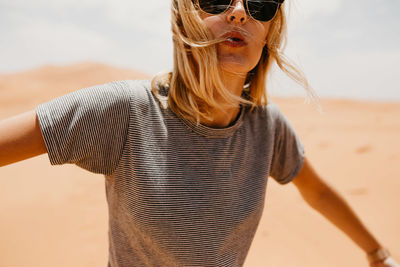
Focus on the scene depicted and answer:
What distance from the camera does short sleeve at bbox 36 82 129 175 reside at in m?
0.88

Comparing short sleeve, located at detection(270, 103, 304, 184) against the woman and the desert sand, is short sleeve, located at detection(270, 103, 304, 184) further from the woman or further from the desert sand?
the desert sand

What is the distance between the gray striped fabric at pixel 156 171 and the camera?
0.93 meters

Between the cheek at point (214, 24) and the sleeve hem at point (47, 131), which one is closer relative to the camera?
the sleeve hem at point (47, 131)

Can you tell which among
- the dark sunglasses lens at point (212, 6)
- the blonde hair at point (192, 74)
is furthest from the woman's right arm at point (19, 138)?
the dark sunglasses lens at point (212, 6)

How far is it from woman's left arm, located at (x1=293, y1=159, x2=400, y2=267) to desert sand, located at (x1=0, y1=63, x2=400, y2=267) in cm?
12

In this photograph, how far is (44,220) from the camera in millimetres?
3848

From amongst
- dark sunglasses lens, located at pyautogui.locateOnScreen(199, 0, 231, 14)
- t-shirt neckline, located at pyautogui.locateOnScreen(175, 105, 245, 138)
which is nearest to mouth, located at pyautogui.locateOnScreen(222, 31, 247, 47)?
dark sunglasses lens, located at pyautogui.locateOnScreen(199, 0, 231, 14)

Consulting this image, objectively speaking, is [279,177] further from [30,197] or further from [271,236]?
[30,197]

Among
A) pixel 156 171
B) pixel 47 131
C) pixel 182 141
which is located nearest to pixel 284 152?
pixel 182 141

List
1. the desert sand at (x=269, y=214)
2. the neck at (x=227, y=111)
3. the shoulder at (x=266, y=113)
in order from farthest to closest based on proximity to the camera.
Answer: the desert sand at (x=269, y=214), the shoulder at (x=266, y=113), the neck at (x=227, y=111)

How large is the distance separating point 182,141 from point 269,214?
339cm

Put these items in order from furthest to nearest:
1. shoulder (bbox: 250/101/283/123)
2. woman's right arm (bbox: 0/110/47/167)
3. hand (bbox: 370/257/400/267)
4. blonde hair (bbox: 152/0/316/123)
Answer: hand (bbox: 370/257/400/267) < shoulder (bbox: 250/101/283/123) < blonde hair (bbox: 152/0/316/123) < woman's right arm (bbox: 0/110/47/167)

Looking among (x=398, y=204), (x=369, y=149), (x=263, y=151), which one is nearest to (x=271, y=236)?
(x=398, y=204)

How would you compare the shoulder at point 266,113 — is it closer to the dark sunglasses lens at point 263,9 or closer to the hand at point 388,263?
the dark sunglasses lens at point 263,9
